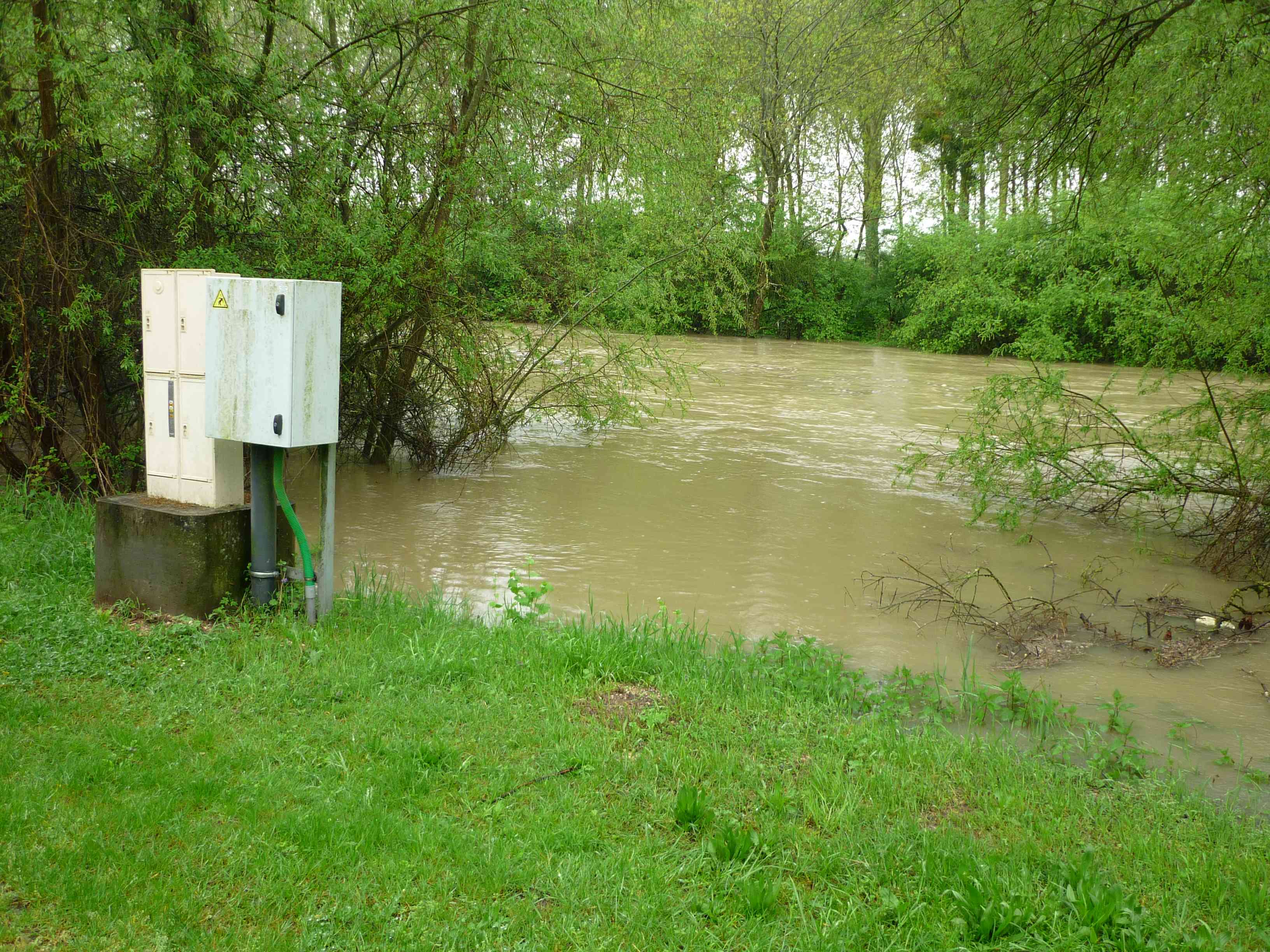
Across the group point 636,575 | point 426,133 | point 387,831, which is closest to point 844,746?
point 387,831

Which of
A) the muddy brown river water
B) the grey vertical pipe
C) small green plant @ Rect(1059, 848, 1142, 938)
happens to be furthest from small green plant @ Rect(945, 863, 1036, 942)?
the grey vertical pipe

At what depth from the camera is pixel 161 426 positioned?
5.91 m

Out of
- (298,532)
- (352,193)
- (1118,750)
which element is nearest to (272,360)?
(298,532)

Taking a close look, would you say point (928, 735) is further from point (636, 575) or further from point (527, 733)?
point (636, 575)

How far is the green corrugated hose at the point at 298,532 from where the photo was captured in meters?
5.64

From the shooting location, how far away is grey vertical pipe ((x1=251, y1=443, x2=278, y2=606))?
566 cm

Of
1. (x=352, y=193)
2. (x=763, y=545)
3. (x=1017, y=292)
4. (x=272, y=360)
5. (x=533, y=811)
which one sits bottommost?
(x=533, y=811)

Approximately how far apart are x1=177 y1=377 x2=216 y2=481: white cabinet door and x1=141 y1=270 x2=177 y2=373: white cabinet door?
0.54 feet

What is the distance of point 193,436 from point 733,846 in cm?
384

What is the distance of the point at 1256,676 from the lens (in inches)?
254

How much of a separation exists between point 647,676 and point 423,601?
213 centimetres

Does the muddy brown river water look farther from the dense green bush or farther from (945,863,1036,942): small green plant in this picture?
the dense green bush

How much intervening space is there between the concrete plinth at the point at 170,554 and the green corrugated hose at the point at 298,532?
318 mm

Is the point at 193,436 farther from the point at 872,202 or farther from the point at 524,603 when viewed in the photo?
the point at 872,202
